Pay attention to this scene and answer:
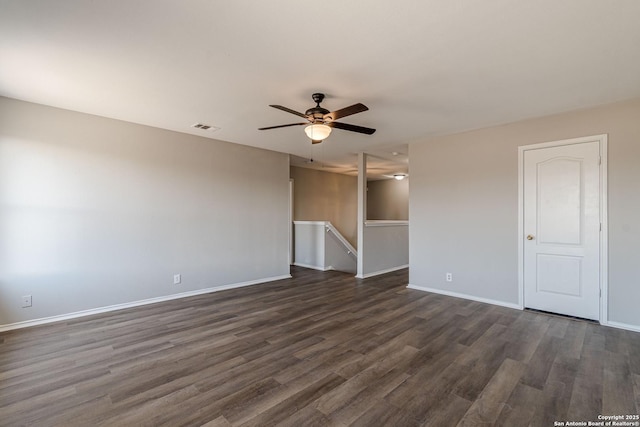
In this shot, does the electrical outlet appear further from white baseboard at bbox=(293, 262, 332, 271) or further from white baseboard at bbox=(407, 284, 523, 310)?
white baseboard at bbox=(407, 284, 523, 310)

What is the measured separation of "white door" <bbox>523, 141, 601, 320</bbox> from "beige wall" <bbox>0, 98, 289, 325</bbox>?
14.1 feet

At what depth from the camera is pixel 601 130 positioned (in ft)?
11.2

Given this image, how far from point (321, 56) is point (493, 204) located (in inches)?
129

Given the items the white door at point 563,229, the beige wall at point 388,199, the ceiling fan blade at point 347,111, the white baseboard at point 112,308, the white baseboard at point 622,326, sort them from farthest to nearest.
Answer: the beige wall at point 388,199
the white door at point 563,229
the white baseboard at point 112,308
the white baseboard at point 622,326
the ceiling fan blade at point 347,111

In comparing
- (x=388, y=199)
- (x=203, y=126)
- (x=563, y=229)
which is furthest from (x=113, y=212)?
(x=388, y=199)

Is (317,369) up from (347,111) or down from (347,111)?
down

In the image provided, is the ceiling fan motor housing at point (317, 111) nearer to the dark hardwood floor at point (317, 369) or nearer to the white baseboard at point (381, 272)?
the dark hardwood floor at point (317, 369)

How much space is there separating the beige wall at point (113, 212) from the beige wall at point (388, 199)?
18.1 feet

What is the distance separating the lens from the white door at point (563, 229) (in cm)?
346

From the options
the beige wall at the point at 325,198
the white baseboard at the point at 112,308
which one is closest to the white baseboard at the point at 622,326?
the white baseboard at the point at 112,308

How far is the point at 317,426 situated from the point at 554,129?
4264mm

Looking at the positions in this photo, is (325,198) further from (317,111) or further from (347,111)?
(347,111)

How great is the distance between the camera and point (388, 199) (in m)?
9.88

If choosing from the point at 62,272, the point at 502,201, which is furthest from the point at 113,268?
the point at 502,201
